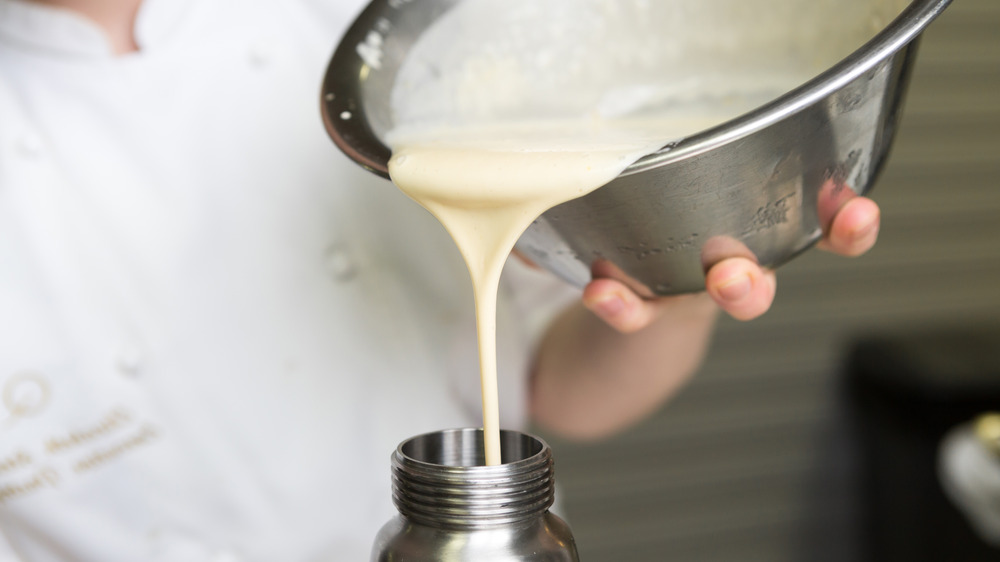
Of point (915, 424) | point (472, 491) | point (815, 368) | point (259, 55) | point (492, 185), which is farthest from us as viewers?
point (815, 368)

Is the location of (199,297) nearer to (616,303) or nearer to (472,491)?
(616,303)

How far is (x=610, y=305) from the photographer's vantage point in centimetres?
83

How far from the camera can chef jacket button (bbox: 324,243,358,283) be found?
3.80ft

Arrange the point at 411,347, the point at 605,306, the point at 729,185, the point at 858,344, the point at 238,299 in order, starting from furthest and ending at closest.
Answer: the point at 858,344 → the point at 411,347 → the point at 238,299 → the point at 605,306 → the point at 729,185

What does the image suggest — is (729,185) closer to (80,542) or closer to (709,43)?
(709,43)

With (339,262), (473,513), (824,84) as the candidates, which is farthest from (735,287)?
(339,262)

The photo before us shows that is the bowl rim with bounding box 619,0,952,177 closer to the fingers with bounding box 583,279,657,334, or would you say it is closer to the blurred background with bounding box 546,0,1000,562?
the fingers with bounding box 583,279,657,334

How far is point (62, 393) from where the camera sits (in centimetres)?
101

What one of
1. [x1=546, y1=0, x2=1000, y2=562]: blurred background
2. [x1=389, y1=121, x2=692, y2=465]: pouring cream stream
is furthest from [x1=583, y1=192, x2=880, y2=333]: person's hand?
[x1=546, y1=0, x2=1000, y2=562]: blurred background

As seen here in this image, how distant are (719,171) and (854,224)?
7.3 inches

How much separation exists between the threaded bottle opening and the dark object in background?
1822 millimetres

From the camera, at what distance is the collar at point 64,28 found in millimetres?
1017

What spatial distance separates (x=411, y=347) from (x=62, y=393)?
0.42 meters

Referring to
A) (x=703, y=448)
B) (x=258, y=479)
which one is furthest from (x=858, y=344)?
(x=258, y=479)
